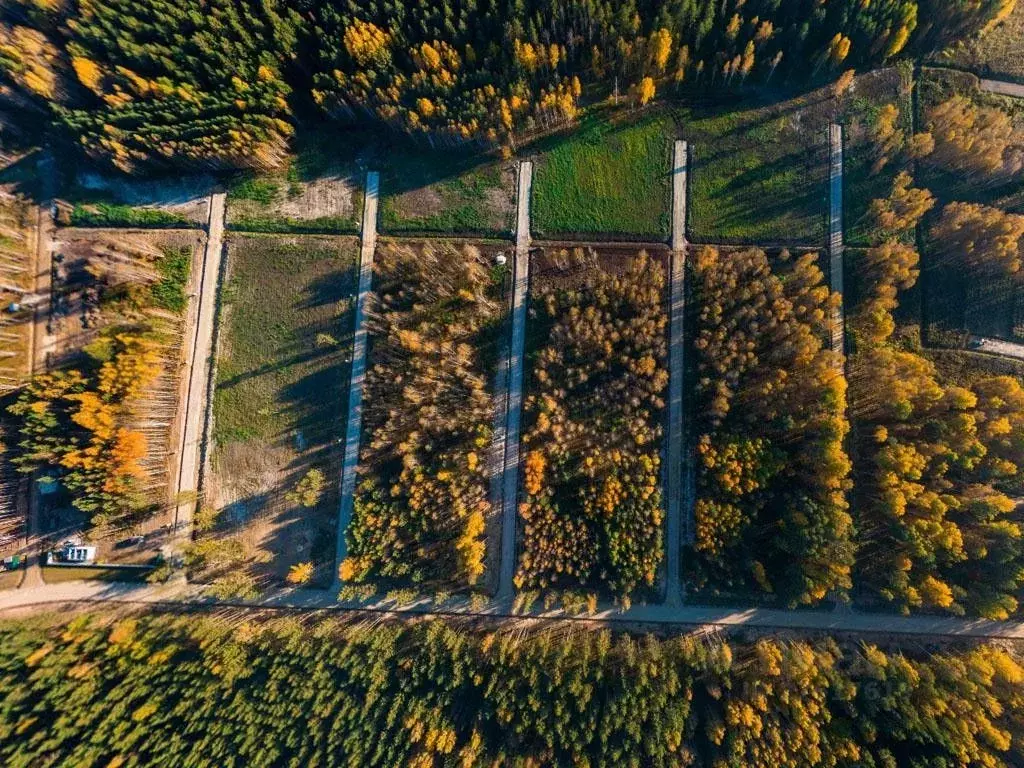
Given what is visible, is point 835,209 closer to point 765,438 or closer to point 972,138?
point 972,138

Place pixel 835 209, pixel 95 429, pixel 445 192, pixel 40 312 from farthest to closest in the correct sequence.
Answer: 1. pixel 445 192
2. pixel 40 312
3. pixel 835 209
4. pixel 95 429

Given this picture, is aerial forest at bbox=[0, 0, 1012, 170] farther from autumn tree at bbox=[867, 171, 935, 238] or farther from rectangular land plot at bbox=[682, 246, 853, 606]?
rectangular land plot at bbox=[682, 246, 853, 606]

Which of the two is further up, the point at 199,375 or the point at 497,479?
the point at 199,375

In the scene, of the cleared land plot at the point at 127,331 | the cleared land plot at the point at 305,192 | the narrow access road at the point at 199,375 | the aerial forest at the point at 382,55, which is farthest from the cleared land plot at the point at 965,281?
the cleared land plot at the point at 127,331

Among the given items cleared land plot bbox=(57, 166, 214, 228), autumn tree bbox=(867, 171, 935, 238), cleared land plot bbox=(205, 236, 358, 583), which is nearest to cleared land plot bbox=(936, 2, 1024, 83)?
autumn tree bbox=(867, 171, 935, 238)

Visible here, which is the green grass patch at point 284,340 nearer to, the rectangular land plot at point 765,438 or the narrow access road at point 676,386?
the narrow access road at point 676,386

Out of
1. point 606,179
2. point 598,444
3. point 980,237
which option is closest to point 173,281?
point 606,179

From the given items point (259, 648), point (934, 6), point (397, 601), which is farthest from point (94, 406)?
point (934, 6)
